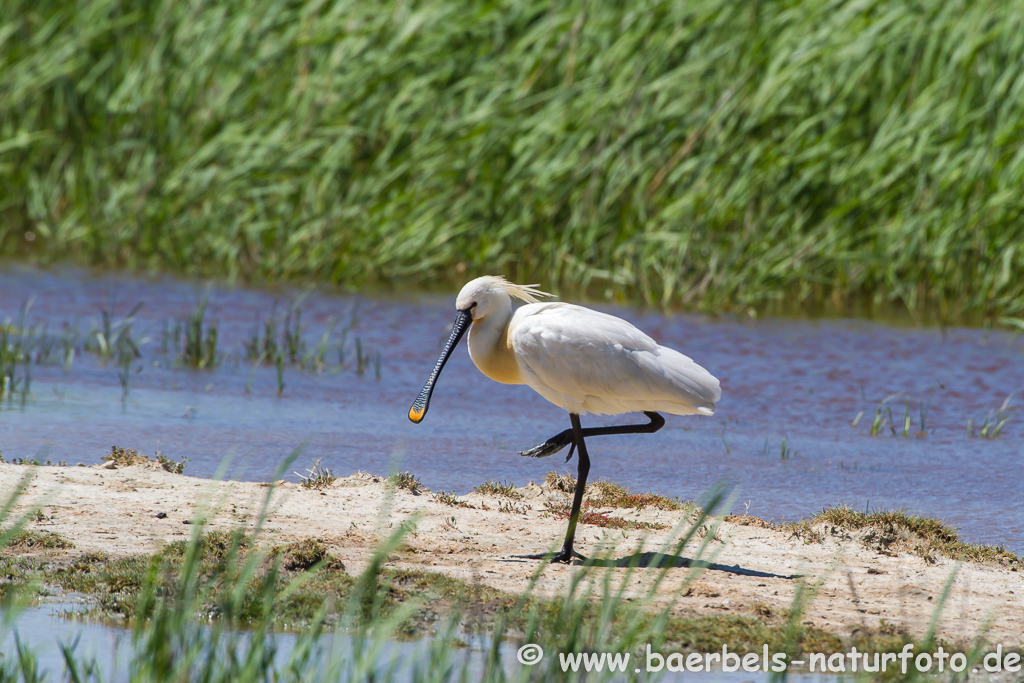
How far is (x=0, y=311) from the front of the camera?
9.66 meters

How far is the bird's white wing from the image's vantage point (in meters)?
5.30

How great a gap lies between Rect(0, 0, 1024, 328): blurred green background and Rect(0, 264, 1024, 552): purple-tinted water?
0.47m

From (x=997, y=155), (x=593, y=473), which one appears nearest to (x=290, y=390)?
(x=593, y=473)

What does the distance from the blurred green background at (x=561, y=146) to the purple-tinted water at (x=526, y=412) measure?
47 centimetres

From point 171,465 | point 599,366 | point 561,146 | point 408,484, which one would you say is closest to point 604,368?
point 599,366

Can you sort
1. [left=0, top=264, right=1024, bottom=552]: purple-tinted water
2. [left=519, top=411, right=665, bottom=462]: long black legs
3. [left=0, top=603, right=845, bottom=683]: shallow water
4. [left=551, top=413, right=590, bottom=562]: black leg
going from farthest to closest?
1. [left=0, top=264, right=1024, bottom=552]: purple-tinted water
2. [left=519, top=411, right=665, bottom=462]: long black legs
3. [left=551, top=413, right=590, bottom=562]: black leg
4. [left=0, top=603, right=845, bottom=683]: shallow water

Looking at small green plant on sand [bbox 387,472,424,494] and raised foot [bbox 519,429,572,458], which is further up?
raised foot [bbox 519,429,572,458]

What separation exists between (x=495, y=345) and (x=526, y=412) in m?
2.28

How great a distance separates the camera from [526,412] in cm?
795

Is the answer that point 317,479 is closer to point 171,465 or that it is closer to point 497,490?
point 171,465

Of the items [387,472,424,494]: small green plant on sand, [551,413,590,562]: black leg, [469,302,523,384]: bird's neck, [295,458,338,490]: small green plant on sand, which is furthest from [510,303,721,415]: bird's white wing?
[295,458,338,490]: small green plant on sand

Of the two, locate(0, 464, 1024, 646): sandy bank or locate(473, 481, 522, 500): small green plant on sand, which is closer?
locate(0, 464, 1024, 646): sandy bank

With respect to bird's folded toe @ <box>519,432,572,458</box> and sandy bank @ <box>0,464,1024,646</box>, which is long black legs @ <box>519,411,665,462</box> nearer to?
bird's folded toe @ <box>519,432,572,458</box>

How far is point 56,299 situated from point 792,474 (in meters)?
5.92
